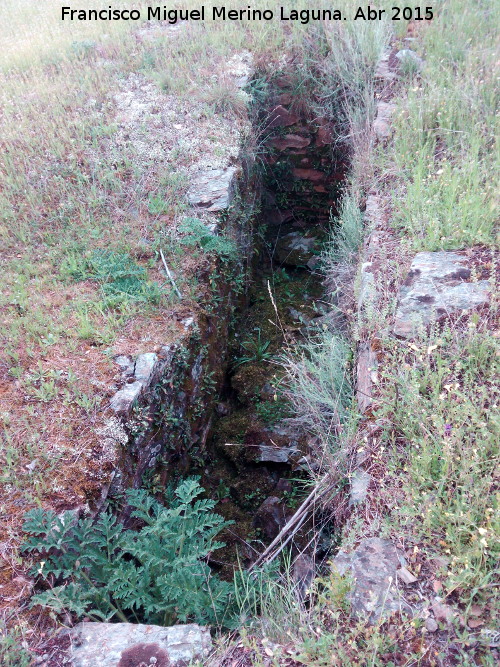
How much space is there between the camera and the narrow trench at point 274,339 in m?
3.74

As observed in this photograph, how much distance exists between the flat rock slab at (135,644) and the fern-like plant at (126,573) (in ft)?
0.20

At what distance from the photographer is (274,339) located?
16.4 feet

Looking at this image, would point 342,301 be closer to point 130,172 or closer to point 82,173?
point 130,172

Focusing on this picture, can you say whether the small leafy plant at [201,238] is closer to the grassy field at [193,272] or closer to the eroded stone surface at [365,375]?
the grassy field at [193,272]

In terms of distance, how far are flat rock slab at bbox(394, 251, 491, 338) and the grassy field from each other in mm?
115

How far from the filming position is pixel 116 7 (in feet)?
24.2

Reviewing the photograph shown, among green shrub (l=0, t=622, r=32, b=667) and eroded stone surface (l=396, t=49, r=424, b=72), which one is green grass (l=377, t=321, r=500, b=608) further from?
eroded stone surface (l=396, t=49, r=424, b=72)

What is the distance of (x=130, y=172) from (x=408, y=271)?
2.94 meters

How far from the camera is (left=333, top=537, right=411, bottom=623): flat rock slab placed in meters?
2.04

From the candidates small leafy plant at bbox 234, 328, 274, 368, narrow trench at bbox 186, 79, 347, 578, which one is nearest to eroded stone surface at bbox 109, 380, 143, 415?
narrow trench at bbox 186, 79, 347, 578

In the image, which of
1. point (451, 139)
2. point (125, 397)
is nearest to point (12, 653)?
point (125, 397)

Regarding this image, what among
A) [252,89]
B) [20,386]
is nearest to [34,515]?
[20,386]

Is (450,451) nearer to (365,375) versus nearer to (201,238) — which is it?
(365,375)

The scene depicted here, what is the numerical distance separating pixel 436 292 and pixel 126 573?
238cm
